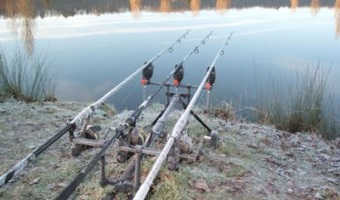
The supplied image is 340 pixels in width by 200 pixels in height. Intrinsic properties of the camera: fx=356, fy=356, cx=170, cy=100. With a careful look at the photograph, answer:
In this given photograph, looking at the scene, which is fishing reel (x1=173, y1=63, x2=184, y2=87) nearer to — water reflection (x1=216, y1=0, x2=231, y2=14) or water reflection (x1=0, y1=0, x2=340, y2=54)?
water reflection (x1=0, y1=0, x2=340, y2=54)

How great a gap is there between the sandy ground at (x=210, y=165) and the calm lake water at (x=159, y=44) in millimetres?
2169

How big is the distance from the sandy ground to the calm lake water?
2169mm

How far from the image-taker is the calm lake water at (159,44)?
7539mm

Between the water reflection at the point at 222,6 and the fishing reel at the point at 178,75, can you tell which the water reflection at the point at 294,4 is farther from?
the fishing reel at the point at 178,75

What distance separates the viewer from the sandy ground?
2582 mm

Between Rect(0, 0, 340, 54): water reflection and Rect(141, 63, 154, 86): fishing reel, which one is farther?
Rect(0, 0, 340, 54): water reflection

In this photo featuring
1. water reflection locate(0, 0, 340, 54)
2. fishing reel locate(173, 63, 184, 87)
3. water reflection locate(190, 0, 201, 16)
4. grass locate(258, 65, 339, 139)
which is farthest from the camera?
water reflection locate(190, 0, 201, 16)

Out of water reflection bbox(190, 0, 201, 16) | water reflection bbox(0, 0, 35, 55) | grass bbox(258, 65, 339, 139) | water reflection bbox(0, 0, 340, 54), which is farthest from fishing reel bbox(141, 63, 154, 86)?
water reflection bbox(190, 0, 201, 16)

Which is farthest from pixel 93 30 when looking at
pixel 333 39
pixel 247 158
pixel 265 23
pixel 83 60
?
pixel 247 158

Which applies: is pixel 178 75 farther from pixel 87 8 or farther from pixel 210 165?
pixel 87 8

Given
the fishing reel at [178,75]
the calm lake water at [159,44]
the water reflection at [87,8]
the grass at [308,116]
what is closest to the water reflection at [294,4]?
the water reflection at [87,8]

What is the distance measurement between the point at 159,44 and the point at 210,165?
7.46m

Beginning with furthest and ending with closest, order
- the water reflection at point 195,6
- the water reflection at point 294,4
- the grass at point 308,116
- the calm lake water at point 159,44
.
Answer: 1. the water reflection at point 294,4
2. the water reflection at point 195,6
3. the calm lake water at point 159,44
4. the grass at point 308,116

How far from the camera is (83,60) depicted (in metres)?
9.18
